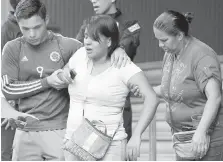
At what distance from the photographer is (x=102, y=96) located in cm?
→ 399

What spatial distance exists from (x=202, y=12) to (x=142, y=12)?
0.83 m


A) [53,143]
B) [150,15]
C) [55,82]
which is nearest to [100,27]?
[55,82]

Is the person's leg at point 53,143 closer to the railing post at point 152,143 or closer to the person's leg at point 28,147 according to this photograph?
the person's leg at point 28,147

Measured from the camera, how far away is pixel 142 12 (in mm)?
7535

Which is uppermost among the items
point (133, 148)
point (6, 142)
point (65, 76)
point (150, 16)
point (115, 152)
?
point (65, 76)

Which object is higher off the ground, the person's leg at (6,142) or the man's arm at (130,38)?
the man's arm at (130,38)

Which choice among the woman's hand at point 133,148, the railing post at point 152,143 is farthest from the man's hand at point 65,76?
the railing post at point 152,143

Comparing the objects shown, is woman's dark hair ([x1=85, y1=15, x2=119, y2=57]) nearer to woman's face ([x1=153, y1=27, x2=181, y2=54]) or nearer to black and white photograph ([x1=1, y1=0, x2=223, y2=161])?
black and white photograph ([x1=1, y1=0, x2=223, y2=161])

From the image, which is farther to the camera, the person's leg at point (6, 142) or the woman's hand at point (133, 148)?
the person's leg at point (6, 142)

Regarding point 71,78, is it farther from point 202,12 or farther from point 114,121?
point 202,12

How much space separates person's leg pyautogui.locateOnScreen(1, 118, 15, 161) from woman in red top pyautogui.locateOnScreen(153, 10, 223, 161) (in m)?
1.64

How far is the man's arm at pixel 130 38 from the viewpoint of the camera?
4.97 m

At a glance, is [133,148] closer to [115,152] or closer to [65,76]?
[115,152]

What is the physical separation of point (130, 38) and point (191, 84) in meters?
1.00
